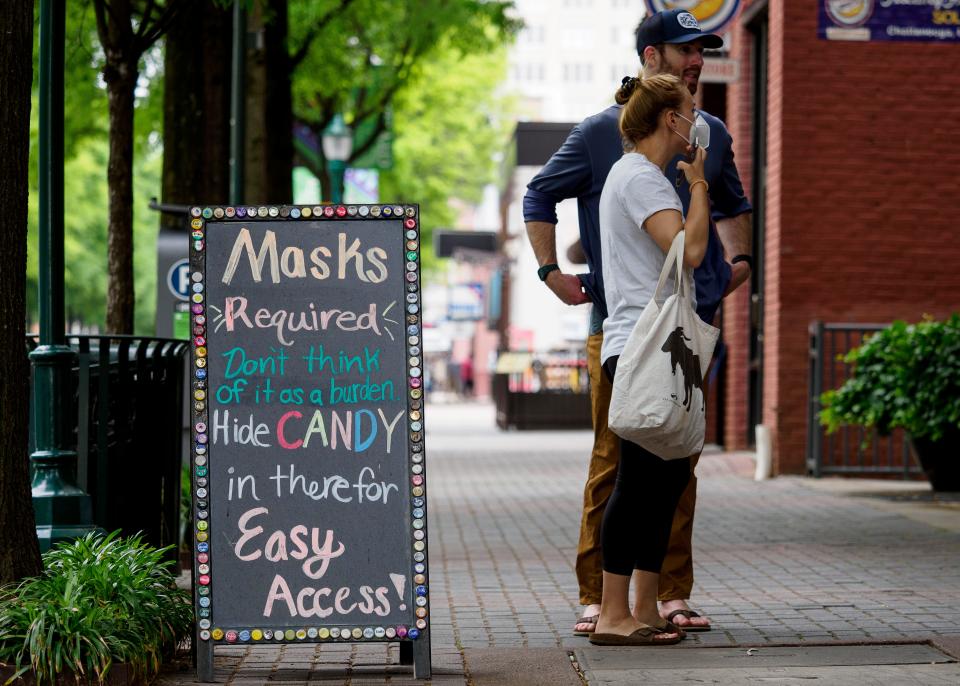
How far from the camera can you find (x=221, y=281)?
217 inches

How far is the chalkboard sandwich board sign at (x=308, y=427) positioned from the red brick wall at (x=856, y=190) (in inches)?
375

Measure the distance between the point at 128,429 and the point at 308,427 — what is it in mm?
2246

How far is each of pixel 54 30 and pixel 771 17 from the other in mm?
9270

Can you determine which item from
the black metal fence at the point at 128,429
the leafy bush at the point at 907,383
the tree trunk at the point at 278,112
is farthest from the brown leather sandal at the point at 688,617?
the tree trunk at the point at 278,112

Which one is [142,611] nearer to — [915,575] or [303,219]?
[303,219]

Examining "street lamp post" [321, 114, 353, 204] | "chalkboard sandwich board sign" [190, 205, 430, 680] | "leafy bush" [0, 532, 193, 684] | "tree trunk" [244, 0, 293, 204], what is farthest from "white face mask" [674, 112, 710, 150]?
"street lamp post" [321, 114, 353, 204]

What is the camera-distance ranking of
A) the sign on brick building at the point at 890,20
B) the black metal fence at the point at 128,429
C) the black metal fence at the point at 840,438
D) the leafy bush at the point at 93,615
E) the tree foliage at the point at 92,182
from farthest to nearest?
1. the tree foliage at the point at 92,182
2. the black metal fence at the point at 840,438
3. the sign on brick building at the point at 890,20
4. the black metal fence at the point at 128,429
5. the leafy bush at the point at 93,615

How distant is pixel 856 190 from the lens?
1460cm

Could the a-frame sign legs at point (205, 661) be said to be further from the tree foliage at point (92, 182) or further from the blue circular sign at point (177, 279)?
the tree foliage at point (92, 182)

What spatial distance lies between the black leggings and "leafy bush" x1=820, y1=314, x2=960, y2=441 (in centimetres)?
649

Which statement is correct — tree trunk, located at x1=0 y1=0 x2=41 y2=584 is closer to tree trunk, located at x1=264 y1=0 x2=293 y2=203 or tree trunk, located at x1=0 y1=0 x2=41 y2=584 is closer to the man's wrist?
the man's wrist

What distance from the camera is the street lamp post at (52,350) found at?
677 centimetres

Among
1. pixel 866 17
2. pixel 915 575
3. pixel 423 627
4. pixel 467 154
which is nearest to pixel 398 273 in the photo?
pixel 423 627

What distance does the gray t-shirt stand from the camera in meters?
5.73
